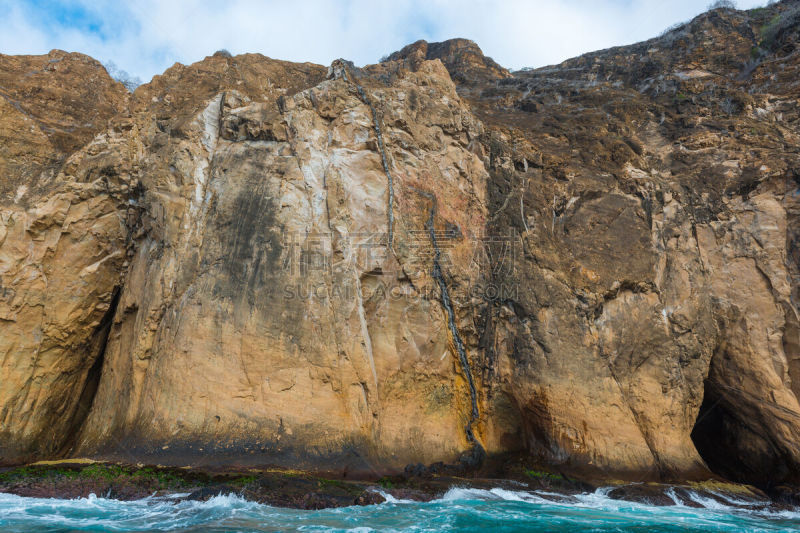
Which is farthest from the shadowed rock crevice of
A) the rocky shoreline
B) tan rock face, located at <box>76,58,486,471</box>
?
the rocky shoreline

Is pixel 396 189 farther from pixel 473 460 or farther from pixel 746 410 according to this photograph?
pixel 746 410

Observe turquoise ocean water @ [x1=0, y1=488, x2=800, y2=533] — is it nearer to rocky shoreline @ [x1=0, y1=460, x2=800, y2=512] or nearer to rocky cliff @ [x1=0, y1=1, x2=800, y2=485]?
rocky shoreline @ [x1=0, y1=460, x2=800, y2=512]

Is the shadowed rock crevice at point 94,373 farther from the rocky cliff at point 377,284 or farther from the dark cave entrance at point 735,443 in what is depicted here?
the dark cave entrance at point 735,443

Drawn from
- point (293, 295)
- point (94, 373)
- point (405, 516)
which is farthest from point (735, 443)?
point (94, 373)

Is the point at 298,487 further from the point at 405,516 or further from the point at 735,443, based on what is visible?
the point at 735,443

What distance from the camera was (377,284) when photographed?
12.9m

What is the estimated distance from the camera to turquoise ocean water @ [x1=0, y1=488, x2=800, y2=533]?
7.50 metres

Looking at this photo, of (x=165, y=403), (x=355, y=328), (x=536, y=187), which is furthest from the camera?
A: (x=536, y=187)

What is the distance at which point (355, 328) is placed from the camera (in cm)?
1234

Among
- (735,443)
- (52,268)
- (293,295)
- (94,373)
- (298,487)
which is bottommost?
(298,487)

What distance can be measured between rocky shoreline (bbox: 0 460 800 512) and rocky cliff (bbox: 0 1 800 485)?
59 centimetres

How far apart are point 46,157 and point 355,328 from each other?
9779mm

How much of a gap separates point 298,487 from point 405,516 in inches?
83.2

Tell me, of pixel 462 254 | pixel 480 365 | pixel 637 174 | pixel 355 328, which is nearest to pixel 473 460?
pixel 480 365
